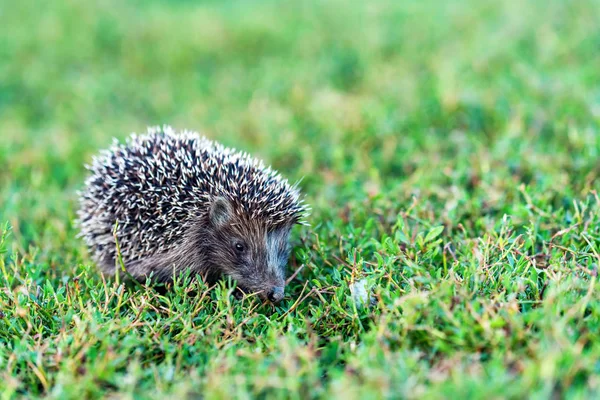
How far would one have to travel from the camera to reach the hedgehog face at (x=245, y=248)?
446 centimetres

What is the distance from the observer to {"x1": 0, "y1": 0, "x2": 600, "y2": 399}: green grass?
3379mm

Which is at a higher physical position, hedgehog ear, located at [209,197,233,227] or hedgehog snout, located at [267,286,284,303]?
hedgehog ear, located at [209,197,233,227]

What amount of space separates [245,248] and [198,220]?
0.41 metres

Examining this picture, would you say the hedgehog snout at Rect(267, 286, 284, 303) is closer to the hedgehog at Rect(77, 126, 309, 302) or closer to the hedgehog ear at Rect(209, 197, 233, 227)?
the hedgehog at Rect(77, 126, 309, 302)

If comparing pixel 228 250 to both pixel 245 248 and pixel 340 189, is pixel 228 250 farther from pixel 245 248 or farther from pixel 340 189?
pixel 340 189

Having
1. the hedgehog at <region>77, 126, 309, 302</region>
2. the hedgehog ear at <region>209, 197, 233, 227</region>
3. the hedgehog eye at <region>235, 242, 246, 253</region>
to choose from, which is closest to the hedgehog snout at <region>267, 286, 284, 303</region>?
the hedgehog at <region>77, 126, 309, 302</region>

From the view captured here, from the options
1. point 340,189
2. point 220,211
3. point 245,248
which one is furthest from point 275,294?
point 340,189

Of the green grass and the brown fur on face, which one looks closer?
the green grass

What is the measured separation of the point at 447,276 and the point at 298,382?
1336mm

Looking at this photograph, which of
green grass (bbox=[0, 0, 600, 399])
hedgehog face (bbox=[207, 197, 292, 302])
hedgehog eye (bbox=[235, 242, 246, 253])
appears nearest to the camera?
green grass (bbox=[0, 0, 600, 399])

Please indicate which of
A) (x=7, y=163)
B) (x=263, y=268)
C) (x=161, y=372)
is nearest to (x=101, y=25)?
(x=7, y=163)

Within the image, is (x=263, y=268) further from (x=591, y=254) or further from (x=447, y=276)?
(x=591, y=254)

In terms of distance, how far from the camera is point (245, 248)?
4.58 metres

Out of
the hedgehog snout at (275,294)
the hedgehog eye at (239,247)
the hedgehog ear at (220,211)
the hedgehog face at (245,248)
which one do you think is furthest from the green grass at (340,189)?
the hedgehog ear at (220,211)
